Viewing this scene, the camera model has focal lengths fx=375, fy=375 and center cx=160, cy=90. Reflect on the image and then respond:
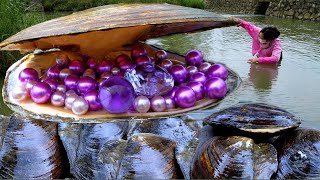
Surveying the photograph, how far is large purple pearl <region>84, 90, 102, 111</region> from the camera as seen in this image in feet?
5.20

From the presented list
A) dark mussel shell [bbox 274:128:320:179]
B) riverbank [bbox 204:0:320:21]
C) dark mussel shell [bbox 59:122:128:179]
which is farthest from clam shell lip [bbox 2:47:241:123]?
riverbank [bbox 204:0:320:21]

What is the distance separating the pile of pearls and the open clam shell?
0.11 feet

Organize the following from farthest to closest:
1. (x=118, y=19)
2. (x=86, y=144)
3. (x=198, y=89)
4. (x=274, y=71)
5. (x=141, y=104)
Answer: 1. (x=274, y=71)
2. (x=86, y=144)
3. (x=198, y=89)
4. (x=141, y=104)
5. (x=118, y=19)

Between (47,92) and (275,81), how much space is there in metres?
2.32

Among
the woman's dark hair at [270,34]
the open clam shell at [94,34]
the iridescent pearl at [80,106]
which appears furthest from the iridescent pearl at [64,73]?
the woman's dark hair at [270,34]

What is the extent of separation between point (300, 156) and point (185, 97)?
635 mm

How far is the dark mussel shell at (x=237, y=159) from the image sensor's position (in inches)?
66.3

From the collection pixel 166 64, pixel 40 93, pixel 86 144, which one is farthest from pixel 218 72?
A: pixel 86 144

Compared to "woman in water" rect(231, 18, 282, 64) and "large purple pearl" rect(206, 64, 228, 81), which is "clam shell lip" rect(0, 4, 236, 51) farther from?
"woman in water" rect(231, 18, 282, 64)

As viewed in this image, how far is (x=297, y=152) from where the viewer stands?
1.76m

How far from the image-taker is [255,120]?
1.74 meters

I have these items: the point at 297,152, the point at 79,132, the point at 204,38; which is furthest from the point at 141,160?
the point at 204,38

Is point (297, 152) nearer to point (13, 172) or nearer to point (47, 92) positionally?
point (47, 92)

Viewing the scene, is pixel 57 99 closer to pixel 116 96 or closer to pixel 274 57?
pixel 116 96
